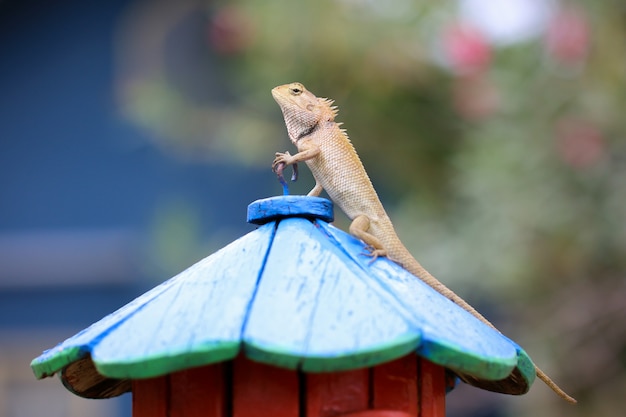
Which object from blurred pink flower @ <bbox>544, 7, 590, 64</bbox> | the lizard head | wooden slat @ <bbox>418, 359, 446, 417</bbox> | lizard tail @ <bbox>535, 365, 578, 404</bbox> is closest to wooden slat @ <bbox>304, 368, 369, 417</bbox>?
wooden slat @ <bbox>418, 359, 446, 417</bbox>

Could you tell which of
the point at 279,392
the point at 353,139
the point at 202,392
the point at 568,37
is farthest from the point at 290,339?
the point at 353,139

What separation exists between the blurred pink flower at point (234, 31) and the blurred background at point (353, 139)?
14 mm

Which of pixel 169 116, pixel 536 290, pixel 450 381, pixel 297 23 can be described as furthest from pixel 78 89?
pixel 450 381

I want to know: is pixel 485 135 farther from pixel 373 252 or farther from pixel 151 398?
pixel 151 398

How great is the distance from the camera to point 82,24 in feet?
27.8

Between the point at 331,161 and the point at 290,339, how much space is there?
1.20 meters

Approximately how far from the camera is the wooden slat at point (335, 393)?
2037 millimetres

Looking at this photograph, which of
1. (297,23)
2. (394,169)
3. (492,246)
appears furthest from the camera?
(394,169)

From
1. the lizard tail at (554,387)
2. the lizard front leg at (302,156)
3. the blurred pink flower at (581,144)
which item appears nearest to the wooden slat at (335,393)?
the lizard tail at (554,387)

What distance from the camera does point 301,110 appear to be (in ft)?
9.93

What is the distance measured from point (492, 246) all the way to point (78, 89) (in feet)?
15.2

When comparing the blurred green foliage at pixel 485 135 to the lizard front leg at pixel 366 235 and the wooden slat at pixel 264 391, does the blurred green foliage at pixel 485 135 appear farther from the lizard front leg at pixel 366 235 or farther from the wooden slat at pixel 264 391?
the wooden slat at pixel 264 391

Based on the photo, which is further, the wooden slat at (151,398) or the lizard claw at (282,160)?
the lizard claw at (282,160)

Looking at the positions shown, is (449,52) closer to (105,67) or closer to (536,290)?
(536,290)
